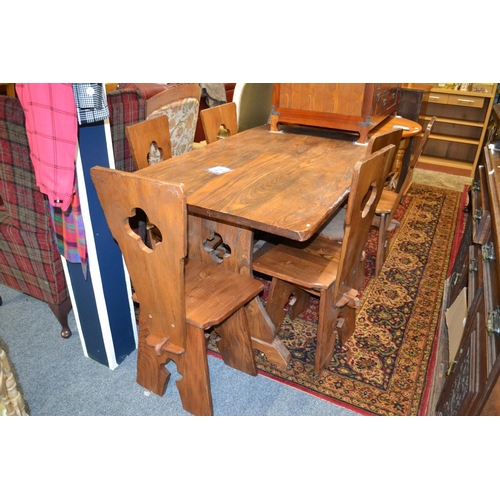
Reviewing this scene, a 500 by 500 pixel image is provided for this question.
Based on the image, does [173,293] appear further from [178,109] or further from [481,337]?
[178,109]

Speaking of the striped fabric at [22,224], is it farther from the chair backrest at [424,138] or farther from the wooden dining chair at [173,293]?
the chair backrest at [424,138]

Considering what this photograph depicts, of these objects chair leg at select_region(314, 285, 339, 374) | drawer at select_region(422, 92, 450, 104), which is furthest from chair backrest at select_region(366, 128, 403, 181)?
drawer at select_region(422, 92, 450, 104)

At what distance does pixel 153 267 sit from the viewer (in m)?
1.21

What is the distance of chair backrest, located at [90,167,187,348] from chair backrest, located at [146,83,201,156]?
0.93 m

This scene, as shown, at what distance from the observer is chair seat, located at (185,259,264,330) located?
1.34m

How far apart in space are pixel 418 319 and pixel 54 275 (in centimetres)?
170

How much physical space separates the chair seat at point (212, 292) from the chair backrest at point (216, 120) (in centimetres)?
78

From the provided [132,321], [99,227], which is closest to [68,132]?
[99,227]

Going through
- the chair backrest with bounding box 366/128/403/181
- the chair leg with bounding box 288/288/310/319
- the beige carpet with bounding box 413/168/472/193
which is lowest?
the beige carpet with bounding box 413/168/472/193

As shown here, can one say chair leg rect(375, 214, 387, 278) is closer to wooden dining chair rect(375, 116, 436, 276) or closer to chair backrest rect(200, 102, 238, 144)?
wooden dining chair rect(375, 116, 436, 276)

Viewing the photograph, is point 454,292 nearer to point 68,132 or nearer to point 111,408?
point 111,408

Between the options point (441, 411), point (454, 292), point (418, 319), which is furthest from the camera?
point (418, 319)

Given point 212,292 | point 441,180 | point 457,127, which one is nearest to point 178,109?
point 212,292

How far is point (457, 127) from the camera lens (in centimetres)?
430
